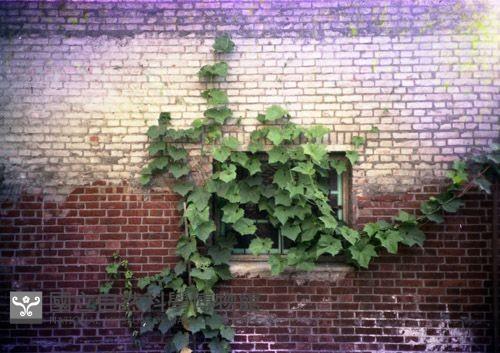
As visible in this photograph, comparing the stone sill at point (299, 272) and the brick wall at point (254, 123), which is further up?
the brick wall at point (254, 123)

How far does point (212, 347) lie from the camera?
468cm

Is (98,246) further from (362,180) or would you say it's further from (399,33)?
(399,33)

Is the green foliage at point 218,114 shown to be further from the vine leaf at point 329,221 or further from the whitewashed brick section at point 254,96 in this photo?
the vine leaf at point 329,221

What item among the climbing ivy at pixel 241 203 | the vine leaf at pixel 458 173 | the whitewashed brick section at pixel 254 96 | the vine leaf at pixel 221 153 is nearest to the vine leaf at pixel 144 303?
the climbing ivy at pixel 241 203

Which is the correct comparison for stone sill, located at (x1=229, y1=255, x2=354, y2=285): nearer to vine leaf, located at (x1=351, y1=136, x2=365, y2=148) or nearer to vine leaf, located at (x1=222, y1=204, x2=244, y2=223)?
vine leaf, located at (x1=222, y1=204, x2=244, y2=223)

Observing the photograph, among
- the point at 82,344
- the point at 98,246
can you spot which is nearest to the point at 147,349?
the point at 82,344

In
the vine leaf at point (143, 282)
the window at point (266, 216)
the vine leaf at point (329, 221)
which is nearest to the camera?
the vine leaf at point (329, 221)

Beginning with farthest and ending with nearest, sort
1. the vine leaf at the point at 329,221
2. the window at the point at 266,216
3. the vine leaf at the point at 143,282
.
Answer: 1. the window at the point at 266,216
2. the vine leaf at the point at 143,282
3. the vine leaf at the point at 329,221

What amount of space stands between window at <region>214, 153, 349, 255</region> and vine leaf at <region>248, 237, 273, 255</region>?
16 cm

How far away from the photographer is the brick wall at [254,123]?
478 centimetres

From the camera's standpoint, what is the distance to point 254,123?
486 cm

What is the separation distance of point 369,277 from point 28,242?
10.7 ft

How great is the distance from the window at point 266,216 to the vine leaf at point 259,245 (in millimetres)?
159

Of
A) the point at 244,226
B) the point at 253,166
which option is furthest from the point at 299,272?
the point at 253,166
